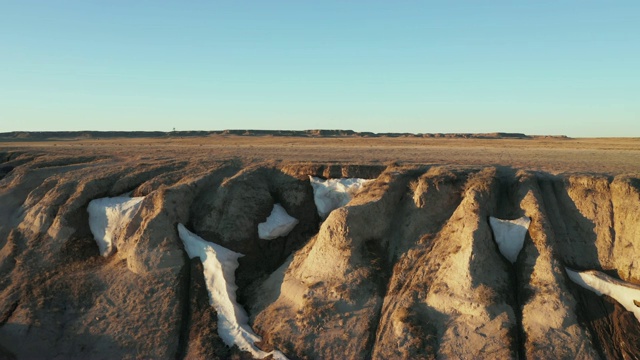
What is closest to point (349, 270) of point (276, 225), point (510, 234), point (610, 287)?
point (276, 225)

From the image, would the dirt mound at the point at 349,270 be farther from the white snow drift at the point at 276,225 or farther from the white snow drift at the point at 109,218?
the white snow drift at the point at 109,218

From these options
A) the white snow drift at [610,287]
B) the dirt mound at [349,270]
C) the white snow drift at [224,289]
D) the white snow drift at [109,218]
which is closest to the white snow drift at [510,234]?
the dirt mound at [349,270]

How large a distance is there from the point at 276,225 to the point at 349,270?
4.45 meters

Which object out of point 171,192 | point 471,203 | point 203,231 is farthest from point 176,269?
point 471,203

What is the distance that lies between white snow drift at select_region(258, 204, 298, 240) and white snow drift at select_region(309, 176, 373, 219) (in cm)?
134

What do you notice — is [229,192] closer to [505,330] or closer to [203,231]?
[203,231]

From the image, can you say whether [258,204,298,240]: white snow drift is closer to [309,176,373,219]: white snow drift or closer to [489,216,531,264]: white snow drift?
[309,176,373,219]: white snow drift

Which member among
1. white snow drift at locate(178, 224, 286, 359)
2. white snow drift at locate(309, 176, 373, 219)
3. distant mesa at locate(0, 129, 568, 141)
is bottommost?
white snow drift at locate(178, 224, 286, 359)

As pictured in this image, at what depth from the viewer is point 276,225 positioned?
1966 centimetres

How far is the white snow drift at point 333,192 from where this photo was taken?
64.8 ft

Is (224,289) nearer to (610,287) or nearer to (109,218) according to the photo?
(109,218)

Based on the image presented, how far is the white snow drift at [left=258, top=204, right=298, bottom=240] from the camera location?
64.1 ft

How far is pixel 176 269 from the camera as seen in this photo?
58.9 feet

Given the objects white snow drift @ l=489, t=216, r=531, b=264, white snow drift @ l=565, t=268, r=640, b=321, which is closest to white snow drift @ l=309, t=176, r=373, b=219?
white snow drift @ l=489, t=216, r=531, b=264
